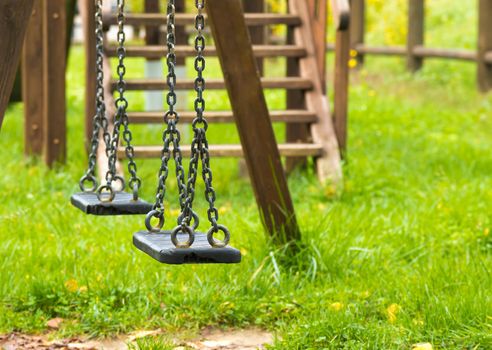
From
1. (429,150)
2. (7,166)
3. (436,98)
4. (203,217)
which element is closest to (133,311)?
(203,217)

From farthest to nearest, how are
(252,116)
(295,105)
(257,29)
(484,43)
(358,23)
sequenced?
(358,23) → (484,43) → (257,29) → (295,105) → (252,116)

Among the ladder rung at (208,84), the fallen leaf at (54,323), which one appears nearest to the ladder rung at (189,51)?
→ the ladder rung at (208,84)

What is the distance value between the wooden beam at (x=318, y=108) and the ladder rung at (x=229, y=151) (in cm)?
9

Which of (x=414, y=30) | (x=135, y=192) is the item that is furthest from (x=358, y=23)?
(x=135, y=192)

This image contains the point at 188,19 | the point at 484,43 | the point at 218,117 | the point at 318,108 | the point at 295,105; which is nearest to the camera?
the point at 218,117

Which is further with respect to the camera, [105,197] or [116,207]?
[105,197]

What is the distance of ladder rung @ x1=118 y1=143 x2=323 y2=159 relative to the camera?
252 inches

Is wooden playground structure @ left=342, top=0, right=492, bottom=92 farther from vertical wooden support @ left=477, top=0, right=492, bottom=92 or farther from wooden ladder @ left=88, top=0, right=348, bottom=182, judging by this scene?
wooden ladder @ left=88, top=0, right=348, bottom=182

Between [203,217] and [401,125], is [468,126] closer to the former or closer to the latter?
[401,125]

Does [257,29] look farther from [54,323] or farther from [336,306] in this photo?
[54,323]

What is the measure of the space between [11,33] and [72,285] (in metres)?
1.15

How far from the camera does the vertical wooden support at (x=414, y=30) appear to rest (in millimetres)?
14359

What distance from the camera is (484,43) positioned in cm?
1201

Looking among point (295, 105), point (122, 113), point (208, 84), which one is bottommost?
point (295, 105)
